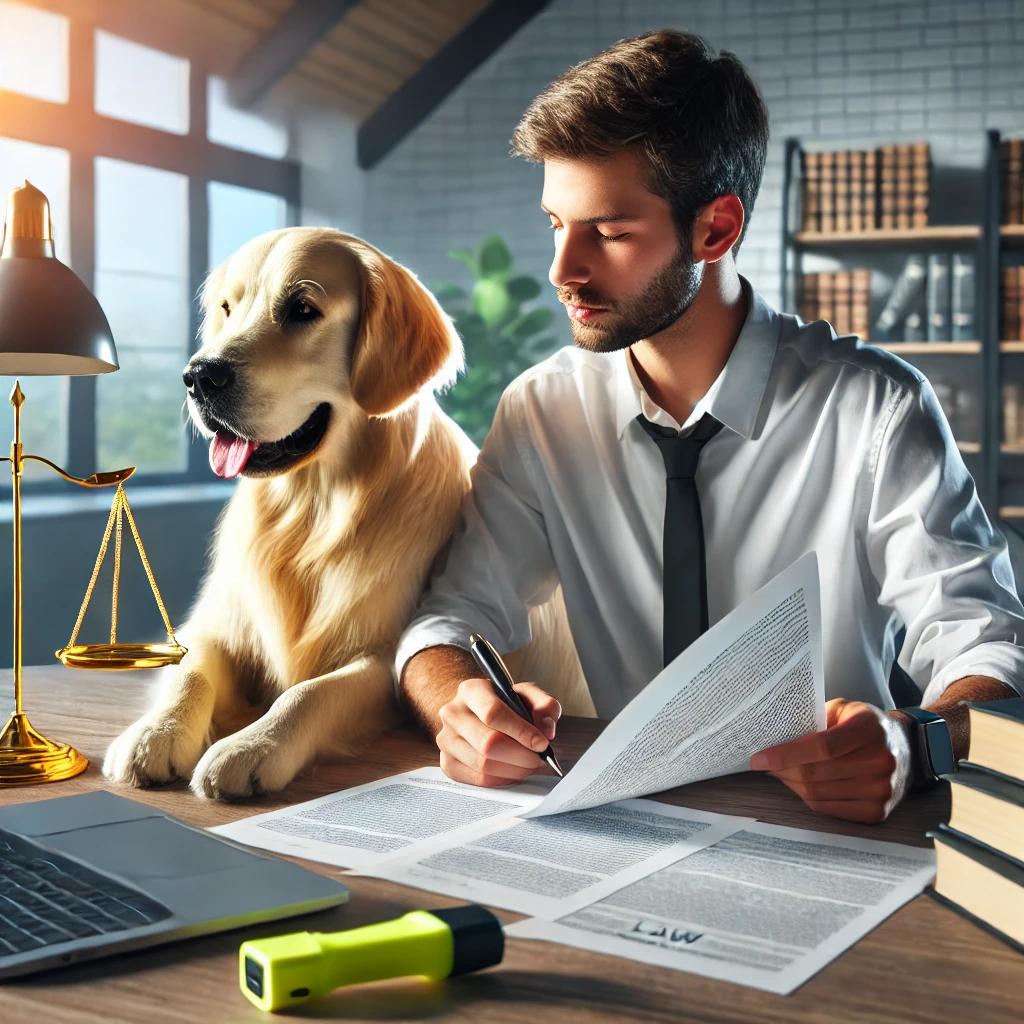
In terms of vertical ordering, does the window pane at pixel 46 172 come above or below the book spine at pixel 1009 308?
above

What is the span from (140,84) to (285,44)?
0.81m

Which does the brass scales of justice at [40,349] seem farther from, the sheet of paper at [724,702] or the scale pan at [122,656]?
the sheet of paper at [724,702]

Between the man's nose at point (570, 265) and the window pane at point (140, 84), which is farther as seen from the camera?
the window pane at point (140, 84)

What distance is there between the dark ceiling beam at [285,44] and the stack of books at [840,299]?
2.68 meters

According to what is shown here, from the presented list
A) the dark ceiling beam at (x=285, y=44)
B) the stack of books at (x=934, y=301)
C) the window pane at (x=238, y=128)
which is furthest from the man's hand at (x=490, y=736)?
the dark ceiling beam at (x=285, y=44)

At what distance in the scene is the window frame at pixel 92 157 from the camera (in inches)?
173

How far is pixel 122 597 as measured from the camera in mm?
4734

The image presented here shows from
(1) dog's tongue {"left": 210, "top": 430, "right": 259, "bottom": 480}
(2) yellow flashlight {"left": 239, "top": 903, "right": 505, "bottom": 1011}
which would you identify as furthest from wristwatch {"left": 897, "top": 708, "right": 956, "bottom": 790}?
(1) dog's tongue {"left": 210, "top": 430, "right": 259, "bottom": 480}

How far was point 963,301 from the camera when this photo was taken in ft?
15.8

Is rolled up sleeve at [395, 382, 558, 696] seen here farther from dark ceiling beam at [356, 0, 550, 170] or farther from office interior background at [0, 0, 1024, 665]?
dark ceiling beam at [356, 0, 550, 170]

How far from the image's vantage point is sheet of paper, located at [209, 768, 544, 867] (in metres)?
0.80

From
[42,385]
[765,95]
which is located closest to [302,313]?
[42,385]

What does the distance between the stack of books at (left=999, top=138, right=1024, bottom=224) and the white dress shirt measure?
150 inches

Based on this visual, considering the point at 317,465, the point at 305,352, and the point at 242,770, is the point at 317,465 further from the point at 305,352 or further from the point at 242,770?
the point at 242,770
